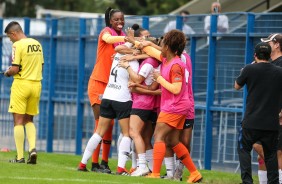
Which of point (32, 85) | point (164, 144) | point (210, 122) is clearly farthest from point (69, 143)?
point (164, 144)

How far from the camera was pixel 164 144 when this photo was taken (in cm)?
1545

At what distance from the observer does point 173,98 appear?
50.3 ft

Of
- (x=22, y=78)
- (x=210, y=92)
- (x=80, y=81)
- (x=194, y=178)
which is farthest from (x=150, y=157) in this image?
(x=80, y=81)

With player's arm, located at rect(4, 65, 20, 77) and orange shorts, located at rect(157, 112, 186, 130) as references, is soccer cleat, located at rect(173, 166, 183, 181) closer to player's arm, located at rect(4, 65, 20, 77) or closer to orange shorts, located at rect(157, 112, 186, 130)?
orange shorts, located at rect(157, 112, 186, 130)

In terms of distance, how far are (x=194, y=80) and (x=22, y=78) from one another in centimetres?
412

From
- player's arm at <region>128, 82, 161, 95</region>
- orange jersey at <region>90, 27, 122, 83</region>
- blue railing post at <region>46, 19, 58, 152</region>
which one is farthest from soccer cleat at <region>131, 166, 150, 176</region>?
blue railing post at <region>46, 19, 58, 152</region>

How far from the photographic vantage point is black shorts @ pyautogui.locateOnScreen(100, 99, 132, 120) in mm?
16188

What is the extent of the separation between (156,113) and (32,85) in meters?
2.29

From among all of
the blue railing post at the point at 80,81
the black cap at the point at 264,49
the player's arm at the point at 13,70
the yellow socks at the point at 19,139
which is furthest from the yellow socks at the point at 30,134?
the blue railing post at the point at 80,81

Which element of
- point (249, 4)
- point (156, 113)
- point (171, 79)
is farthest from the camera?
point (249, 4)

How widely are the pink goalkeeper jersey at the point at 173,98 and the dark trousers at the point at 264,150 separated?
35.9 inches

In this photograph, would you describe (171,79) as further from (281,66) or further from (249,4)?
(249,4)

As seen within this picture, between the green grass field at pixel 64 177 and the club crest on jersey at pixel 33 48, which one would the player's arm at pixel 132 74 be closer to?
the green grass field at pixel 64 177

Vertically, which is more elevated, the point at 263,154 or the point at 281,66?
the point at 281,66
